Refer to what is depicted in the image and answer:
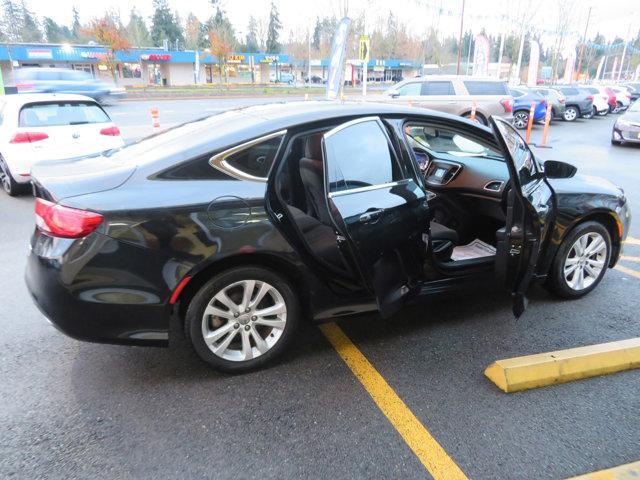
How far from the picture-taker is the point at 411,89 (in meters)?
14.8

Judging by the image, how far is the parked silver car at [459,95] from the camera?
568 inches

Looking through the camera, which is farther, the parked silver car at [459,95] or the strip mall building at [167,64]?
the strip mall building at [167,64]

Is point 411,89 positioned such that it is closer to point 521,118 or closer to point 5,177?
point 521,118

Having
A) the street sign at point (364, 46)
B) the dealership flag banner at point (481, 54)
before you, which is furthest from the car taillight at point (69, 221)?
the dealership flag banner at point (481, 54)

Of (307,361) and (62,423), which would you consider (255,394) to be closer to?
(307,361)

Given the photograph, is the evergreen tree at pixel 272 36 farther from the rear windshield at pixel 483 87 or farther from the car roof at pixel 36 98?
the car roof at pixel 36 98

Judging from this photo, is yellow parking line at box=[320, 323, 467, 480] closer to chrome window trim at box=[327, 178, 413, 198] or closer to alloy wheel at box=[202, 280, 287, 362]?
alloy wheel at box=[202, 280, 287, 362]

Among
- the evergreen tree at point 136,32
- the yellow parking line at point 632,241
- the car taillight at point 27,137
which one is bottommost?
the yellow parking line at point 632,241

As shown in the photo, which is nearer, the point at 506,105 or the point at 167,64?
the point at 506,105

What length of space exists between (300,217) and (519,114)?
17.6 meters

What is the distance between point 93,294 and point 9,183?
6128 mm

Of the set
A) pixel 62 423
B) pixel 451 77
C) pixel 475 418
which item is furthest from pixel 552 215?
pixel 451 77

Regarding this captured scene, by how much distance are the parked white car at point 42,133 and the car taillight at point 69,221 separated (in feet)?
16.9

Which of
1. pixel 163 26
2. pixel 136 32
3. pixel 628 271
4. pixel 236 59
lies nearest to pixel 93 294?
pixel 628 271
